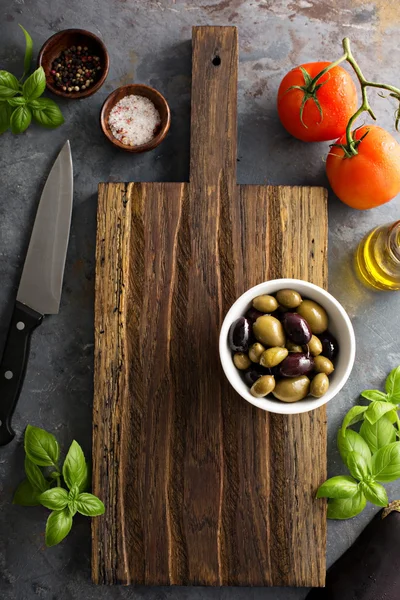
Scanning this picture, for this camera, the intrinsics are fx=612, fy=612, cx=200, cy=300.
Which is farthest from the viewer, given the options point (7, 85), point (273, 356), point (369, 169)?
point (7, 85)

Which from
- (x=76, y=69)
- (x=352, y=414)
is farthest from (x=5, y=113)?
(x=352, y=414)

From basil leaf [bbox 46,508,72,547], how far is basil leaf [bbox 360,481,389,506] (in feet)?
1.75

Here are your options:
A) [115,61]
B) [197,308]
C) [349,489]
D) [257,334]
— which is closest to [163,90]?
[115,61]

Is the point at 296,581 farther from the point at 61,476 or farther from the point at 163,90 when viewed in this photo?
the point at 163,90

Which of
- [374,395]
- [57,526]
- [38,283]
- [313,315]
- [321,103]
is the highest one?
[321,103]

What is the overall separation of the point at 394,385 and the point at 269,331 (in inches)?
14.2

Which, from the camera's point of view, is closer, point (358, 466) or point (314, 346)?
point (314, 346)

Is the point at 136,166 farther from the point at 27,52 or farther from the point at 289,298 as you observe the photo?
the point at 289,298

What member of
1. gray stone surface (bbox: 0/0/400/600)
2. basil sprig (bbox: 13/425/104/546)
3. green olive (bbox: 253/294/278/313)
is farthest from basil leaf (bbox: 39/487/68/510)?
green olive (bbox: 253/294/278/313)

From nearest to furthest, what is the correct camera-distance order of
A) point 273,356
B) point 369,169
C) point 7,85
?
point 273,356 → point 369,169 → point 7,85

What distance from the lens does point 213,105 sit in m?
1.14

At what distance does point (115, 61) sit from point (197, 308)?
1.75ft

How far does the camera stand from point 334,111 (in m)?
1.09

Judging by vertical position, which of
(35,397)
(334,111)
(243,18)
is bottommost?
(35,397)
